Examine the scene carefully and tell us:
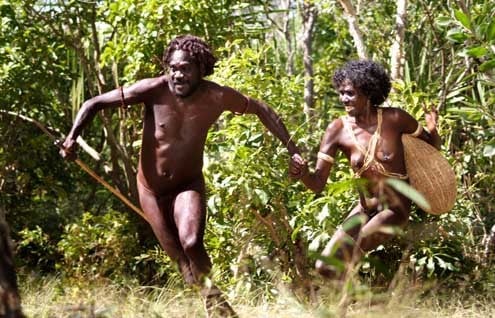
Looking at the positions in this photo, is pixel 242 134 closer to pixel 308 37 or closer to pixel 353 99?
pixel 353 99

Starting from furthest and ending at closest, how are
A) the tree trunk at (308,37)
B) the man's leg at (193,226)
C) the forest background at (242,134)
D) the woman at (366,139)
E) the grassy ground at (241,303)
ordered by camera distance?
the tree trunk at (308,37), the forest background at (242,134), the woman at (366,139), the man's leg at (193,226), the grassy ground at (241,303)

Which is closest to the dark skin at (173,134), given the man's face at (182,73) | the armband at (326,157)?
the man's face at (182,73)

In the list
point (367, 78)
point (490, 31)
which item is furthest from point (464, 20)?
point (367, 78)

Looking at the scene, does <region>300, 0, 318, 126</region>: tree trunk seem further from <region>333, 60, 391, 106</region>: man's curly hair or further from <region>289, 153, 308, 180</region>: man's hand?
<region>289, 153, 308, 180</region>: man's hand

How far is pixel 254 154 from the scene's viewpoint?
20.7 ft

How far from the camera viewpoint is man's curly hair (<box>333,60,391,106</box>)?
5.40 metres

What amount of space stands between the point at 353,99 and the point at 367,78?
14cm

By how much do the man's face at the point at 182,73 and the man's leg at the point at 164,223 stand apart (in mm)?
580

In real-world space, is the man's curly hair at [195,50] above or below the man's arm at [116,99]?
above

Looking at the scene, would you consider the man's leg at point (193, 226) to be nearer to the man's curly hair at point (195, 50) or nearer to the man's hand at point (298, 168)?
the man's hand at point (298, 168)

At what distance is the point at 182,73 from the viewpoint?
202 inches

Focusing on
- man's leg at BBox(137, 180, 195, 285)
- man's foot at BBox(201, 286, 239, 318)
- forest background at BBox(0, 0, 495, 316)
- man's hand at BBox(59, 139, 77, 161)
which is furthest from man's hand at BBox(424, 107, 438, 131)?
man's hand at BBox(59, 139, 77, 161)

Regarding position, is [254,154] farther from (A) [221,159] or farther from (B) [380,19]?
(B) [380,19]

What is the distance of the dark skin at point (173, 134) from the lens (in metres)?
5.15
